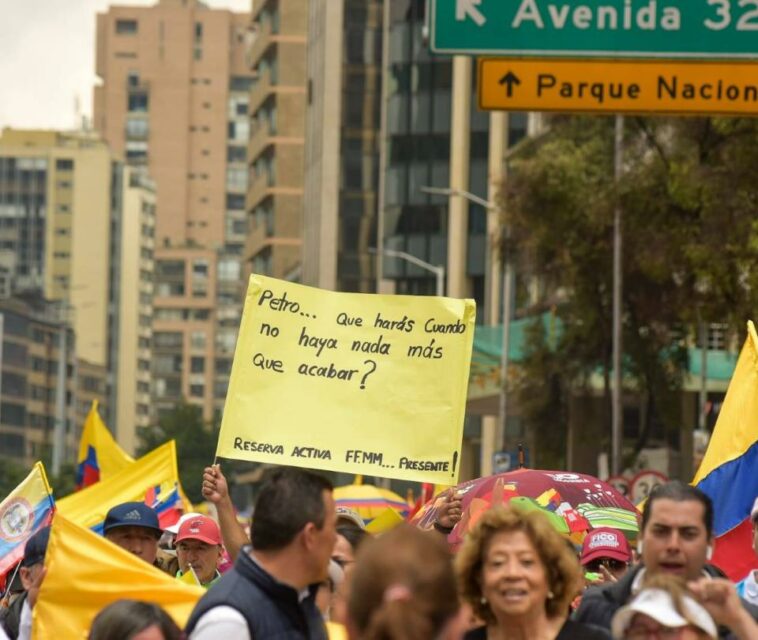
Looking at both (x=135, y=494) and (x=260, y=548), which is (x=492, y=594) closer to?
(x=260, y=548)

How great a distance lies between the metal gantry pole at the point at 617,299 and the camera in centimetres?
3372

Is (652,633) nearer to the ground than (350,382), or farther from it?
nearer to the ground

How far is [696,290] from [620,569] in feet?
77.5

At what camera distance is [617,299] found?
37.0 m

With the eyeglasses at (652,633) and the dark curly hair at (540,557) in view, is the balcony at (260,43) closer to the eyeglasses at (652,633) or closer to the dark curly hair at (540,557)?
the dark curly hair at (540,557)

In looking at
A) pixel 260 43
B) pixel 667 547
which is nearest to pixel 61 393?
pixel 260 43

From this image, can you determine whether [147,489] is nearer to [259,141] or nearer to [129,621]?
[129,621]

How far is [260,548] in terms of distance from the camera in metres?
6.36

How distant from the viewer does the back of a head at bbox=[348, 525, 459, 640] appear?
16.2 feet

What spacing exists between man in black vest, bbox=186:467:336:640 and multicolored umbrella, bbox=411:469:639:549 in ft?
16.7

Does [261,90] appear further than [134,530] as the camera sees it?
Yes

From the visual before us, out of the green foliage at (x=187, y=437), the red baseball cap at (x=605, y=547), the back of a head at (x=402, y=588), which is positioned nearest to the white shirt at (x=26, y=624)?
the red baseball cap at (x=605, y=547)

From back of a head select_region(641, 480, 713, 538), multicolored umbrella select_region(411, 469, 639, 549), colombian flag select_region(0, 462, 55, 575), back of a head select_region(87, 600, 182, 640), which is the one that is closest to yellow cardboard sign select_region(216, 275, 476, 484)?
colombian flag select_region(0, 462, 55, 575)

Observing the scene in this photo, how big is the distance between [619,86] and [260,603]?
7821 mm
